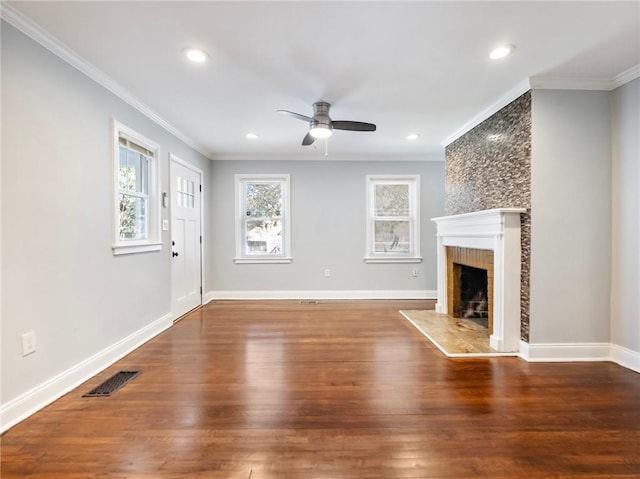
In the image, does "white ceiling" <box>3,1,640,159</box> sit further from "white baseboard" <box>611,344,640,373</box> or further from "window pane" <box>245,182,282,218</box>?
"white baseboard" <box>611,344,640,373</box>

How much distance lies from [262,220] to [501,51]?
4.13 meters

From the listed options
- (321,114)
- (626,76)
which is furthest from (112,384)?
(626,76)

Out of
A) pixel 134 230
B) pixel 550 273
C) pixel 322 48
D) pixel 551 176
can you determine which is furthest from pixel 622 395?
pixel 134 230

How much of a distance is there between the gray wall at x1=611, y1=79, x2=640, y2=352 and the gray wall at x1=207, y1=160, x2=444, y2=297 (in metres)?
2.80

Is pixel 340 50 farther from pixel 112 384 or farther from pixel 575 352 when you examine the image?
pixel 575 352

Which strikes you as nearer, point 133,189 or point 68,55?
point 68,55

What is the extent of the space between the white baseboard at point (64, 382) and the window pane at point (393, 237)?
3.77m

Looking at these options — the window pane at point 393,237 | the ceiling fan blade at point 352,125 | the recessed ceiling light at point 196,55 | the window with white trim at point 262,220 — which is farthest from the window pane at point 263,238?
the recessed ceiling light at point 196,55

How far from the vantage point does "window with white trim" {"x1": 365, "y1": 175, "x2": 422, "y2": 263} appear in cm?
552

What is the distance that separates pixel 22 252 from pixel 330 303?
12.8ft

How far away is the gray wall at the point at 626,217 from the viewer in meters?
2.59

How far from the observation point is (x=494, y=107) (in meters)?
3.27

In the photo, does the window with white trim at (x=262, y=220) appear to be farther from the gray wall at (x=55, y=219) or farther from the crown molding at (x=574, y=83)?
the crown molding at (x=574, y=83)

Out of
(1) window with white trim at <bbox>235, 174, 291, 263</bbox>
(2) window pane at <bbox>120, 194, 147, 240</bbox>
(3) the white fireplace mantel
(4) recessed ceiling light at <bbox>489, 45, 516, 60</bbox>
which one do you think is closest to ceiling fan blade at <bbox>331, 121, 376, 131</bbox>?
(4) recessed ceiling light at <bbox>489, 45, 516, 60</bbox>
